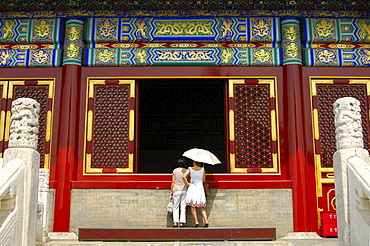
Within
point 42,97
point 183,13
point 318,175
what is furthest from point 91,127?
point 318,175

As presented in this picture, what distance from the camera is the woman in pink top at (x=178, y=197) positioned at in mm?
8203

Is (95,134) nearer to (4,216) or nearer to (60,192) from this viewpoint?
(60,192)

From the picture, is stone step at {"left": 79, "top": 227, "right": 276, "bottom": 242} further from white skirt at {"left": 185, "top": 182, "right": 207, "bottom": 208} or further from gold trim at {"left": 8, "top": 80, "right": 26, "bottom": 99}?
gold trim at {"left": 8, "top": 80, "right": 26, "bottom": 99}

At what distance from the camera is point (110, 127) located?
30.4 ft

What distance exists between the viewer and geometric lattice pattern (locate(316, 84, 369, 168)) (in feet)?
29.8

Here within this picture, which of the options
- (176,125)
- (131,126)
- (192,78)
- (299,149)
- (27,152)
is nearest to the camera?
(27,152)

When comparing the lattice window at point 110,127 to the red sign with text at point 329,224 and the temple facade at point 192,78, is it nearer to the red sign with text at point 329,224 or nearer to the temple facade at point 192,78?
the temple facade at point 192,78

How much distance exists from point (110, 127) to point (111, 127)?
2 centimetres

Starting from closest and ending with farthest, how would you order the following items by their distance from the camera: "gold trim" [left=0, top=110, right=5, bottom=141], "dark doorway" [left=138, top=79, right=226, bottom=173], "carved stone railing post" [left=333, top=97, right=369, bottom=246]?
"carved stone railing post" [left=333, top=97, right=369, bottom=246]
"gold trim" [left=0, top=110, right=5, bottom=141]
"dark doorway" [left=138, top=79, right=226, bottom=173]

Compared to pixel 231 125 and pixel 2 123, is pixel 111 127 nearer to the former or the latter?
pixel 2 123

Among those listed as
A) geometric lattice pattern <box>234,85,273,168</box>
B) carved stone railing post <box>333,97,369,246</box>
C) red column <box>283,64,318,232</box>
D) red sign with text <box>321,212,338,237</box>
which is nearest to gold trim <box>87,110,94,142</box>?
geometric lattice pattern <box>234,85,273,168</box>

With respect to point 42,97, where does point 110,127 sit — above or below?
below

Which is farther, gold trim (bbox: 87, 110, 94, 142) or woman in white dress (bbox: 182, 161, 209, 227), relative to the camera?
gold trim (bbox: 87, 110, 94, 142)

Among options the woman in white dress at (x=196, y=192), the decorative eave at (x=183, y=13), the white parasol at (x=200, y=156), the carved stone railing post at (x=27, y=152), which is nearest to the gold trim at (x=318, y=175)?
the white parasol at (x=200, y=156)
